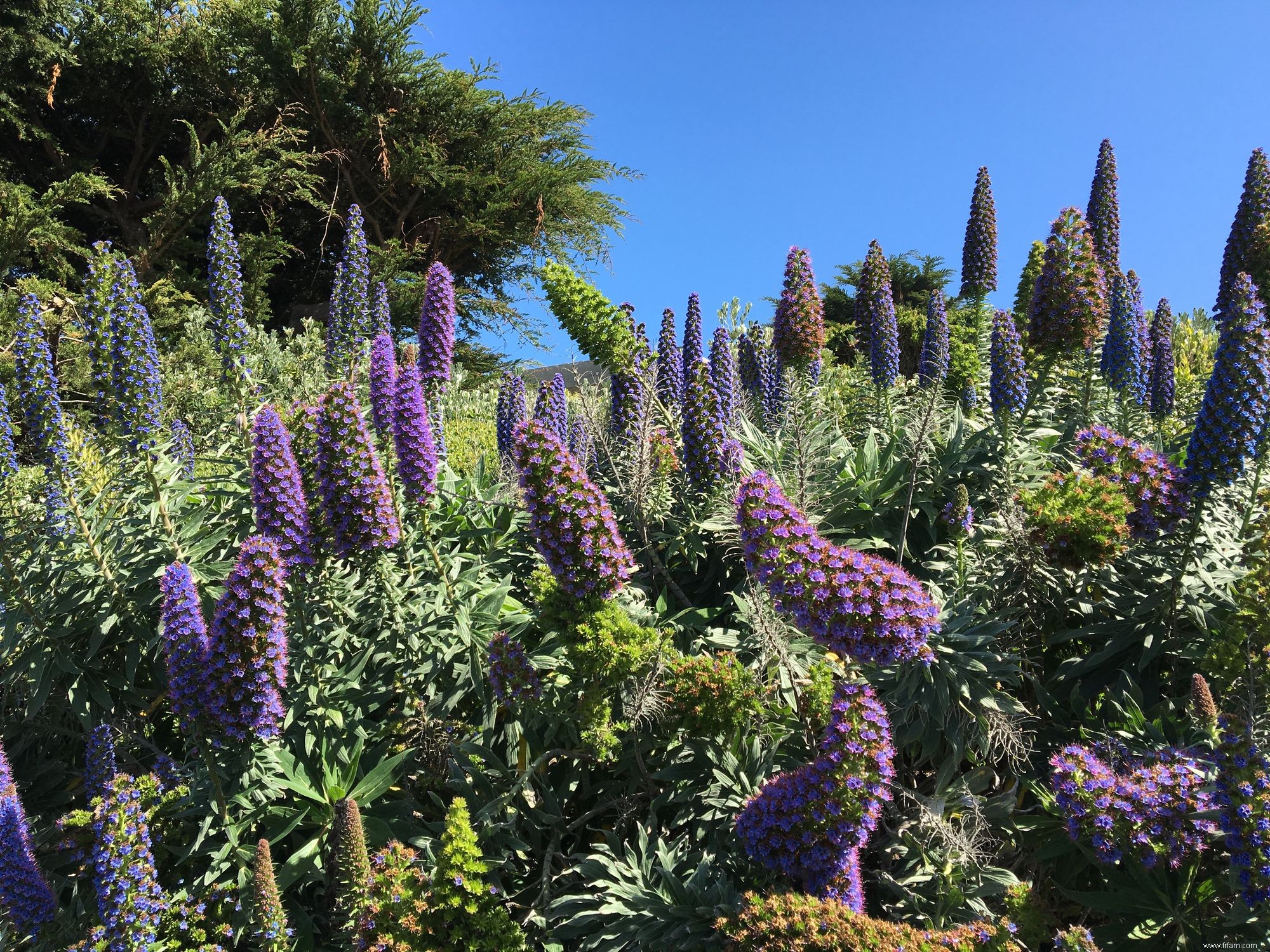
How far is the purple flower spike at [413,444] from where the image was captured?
3.74 metres

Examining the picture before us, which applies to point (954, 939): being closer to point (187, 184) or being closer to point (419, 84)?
point (187, 184)

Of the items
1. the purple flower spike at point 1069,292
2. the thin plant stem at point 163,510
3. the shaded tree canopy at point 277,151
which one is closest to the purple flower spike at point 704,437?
the purple flower spike at point 1069,292

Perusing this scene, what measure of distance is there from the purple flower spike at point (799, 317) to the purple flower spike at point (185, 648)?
408 cm

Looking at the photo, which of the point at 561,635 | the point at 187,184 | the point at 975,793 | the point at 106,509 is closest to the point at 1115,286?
the point at 975,793

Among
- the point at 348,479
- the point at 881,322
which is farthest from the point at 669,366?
the point at 348,479

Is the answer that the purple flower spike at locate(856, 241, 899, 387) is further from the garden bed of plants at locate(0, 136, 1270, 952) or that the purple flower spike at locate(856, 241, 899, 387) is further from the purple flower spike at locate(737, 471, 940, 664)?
the purple flower spike at locate(737, 471, 940, 664)

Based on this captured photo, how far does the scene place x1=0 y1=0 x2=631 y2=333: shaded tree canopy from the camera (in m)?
21.4

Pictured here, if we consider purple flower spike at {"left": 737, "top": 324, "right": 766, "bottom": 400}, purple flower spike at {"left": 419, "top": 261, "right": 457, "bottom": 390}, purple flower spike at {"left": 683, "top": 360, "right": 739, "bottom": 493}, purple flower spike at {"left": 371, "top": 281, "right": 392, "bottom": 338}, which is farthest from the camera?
purple flower spike at {"left": 737, "top": 324, "right": 766, "bottom": 400}

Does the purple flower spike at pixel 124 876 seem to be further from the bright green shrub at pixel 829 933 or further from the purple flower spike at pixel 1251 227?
the purple flower spike at pixel 1251 227

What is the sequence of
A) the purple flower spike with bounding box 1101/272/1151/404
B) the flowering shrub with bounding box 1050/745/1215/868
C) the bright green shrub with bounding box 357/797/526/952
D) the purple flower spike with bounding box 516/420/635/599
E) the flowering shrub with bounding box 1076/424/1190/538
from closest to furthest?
the bright green shrub with bounding box 357/797/526/952
the flowering shrub with bounding box 1050/745/1215/868
the purple flower spike with bounding box 516/420/635/599
the flowering shrub with bounding box 1076/424/1190/538
the purple flower spike with bounding box 1101/272/1151/404

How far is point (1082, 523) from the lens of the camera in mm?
3797

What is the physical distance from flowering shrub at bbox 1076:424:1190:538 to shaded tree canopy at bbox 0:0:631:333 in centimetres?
2009

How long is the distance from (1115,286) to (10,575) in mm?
8564

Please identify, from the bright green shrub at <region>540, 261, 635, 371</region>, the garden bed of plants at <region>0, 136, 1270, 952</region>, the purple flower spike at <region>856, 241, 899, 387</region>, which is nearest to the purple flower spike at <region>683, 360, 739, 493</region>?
the garden bed of plants at <region>0, 136, 1270, 952</region>
